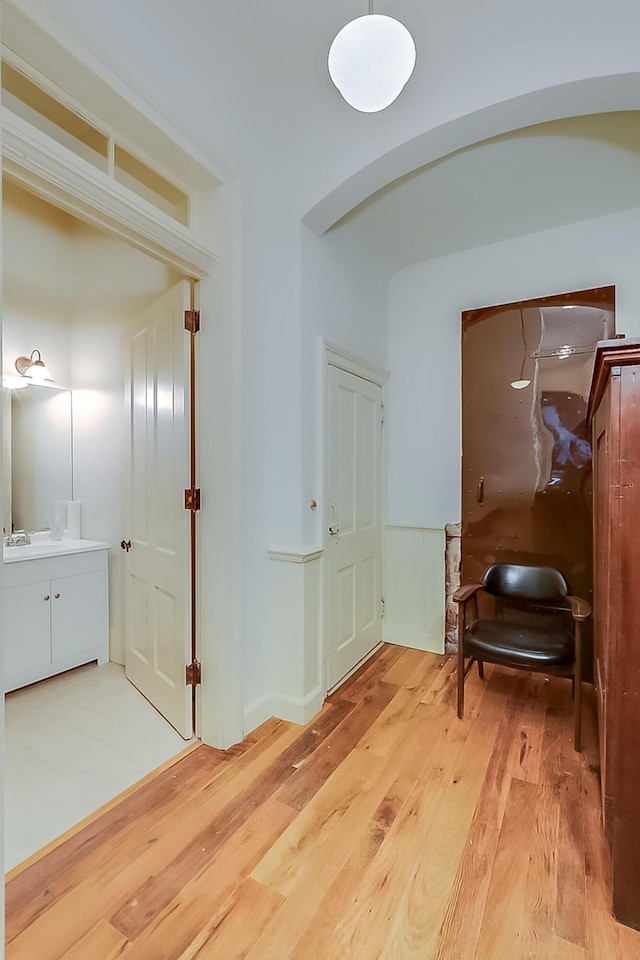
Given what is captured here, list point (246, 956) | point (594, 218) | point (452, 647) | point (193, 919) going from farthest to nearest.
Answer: point (452, 647), point (594, 218), point (193, 919), point (246, 956)

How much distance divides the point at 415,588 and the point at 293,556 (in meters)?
1.38

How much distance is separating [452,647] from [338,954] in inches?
84.3

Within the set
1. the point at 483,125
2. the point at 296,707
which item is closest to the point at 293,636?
the point at 296,707

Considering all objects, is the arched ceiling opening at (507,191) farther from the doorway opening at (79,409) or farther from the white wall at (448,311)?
the doorway opening at (79,409)

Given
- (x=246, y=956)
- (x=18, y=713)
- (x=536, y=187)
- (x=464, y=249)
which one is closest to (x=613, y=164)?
(x=536, y=187)

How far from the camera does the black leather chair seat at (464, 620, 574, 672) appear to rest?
2.19 m

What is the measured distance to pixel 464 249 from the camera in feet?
10.4

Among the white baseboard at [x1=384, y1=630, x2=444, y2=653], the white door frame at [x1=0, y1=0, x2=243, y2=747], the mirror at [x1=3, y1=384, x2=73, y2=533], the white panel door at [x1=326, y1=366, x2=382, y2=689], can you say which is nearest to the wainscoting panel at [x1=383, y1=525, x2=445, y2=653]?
the white baseboard at [x1=384, y1=630, x2=444, y2=653]

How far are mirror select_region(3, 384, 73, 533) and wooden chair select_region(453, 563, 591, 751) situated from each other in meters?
2.88

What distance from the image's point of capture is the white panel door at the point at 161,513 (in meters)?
2.20

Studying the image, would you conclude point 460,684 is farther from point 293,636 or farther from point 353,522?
point 353,522

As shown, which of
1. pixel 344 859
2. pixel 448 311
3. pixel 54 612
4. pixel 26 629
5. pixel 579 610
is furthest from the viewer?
pixel 448 311

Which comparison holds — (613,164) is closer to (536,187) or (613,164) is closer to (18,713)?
(536,187)

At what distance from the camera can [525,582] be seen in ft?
8.80
